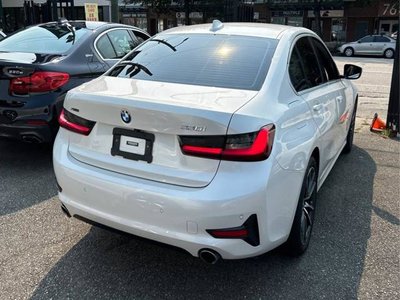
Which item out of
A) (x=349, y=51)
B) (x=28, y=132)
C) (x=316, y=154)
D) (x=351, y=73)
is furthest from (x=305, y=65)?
(x=349, y=51)

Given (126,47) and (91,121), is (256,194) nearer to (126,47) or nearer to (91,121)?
(91,121)

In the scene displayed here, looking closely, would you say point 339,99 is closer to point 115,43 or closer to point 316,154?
point 316,154

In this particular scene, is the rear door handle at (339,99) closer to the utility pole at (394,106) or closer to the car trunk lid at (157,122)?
the car trunk lid at (157,122)

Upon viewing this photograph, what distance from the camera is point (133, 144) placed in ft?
8.69

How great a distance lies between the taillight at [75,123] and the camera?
2835 mm

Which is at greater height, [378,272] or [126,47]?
[126,47]

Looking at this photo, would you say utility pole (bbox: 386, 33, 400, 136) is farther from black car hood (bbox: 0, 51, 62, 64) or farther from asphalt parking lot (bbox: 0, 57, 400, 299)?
black car hood (bbox: 0, 51, 62, 64)

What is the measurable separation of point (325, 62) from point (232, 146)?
2.35 meters

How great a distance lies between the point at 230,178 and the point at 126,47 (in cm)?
418

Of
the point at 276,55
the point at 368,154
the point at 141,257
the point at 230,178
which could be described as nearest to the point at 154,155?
the point at 230,178

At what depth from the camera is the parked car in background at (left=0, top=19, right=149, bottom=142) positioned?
179 inches

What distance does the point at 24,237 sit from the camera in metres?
3.48

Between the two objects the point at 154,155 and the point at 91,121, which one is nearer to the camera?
the point at 154,155

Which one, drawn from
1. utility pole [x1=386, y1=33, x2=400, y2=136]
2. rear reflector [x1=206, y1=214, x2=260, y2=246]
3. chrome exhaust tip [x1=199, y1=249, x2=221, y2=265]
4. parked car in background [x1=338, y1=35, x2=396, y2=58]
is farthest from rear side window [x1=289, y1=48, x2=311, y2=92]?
parked car in background [x1=338, y1=35, x2=396, y2=58]
